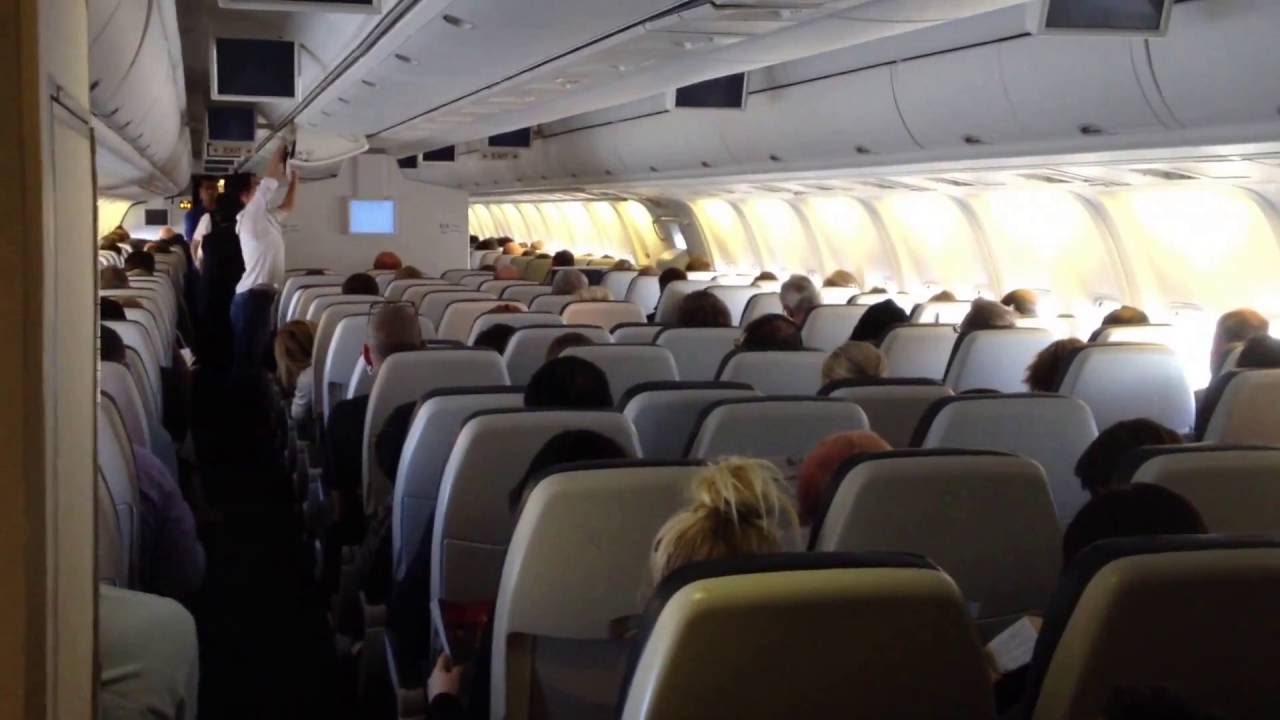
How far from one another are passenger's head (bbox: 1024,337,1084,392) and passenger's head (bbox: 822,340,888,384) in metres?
0.78

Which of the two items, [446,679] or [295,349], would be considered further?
[295,349]

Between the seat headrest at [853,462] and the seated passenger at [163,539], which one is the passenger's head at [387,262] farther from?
the seat headrest at [853,462]

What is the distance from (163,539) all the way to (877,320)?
5088 millimetres

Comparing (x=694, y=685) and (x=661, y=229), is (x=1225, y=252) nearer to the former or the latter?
(x=694, y=685)

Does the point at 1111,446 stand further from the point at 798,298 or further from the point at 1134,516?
the point at 798,298

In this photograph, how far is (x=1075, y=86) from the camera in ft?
23.8

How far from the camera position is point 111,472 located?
4059 mm

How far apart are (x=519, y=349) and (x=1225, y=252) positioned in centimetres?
535

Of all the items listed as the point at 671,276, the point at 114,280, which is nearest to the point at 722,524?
the point at 114,280

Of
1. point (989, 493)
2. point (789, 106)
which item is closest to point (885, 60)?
point (789, 106)

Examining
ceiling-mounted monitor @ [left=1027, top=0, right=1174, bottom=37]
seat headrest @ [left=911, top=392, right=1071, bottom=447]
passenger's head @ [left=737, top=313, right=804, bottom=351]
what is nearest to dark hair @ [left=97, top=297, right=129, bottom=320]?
passenger's head @ [left=737, top=313, right=804, bottom=351]

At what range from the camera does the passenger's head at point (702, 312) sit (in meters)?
8.50

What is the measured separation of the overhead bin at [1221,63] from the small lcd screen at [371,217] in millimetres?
12702

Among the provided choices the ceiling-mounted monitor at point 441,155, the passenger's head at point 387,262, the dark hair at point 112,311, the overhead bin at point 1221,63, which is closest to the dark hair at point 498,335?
the dark hair at point 112,311
